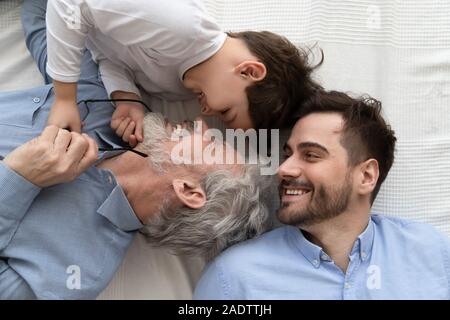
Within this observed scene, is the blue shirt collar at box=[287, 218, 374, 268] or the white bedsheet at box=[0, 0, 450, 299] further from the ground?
the white bedsheet at box=[0, 0, 450, 299]

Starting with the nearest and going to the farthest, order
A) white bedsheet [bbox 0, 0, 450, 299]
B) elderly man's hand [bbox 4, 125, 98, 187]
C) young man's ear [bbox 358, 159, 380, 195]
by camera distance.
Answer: elderly man's hand [bbox 4, 125, 98, 187] < young man's ear [bbox 358, 159, 380, 195] < white bedsheet [bbox 0, 0, 450, 299]

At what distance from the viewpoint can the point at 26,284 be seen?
1.27 m

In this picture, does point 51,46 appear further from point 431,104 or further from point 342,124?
point 431,104

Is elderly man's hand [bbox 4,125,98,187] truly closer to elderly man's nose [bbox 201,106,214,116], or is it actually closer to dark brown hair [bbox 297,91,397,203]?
elderly man's nose [bbox 201,106,214,116]

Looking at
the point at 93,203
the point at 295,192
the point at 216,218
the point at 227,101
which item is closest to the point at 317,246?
the point at 295,192

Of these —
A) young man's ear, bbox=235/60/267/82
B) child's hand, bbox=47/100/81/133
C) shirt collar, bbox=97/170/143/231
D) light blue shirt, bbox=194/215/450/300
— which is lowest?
light blue shirt, bbox=194/215/450/300

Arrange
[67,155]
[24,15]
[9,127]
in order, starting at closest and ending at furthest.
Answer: [67,155] → [9,127] → [24,15]

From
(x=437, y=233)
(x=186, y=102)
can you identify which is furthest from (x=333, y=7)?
(x=437, y=233)

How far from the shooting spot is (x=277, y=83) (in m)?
1.37

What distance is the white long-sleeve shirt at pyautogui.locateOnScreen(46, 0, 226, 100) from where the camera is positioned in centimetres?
124

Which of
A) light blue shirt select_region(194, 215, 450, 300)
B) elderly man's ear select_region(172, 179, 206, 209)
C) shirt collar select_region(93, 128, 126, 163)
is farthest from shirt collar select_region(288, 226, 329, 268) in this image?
shirt collar select_region(93, 128, 126, 163)

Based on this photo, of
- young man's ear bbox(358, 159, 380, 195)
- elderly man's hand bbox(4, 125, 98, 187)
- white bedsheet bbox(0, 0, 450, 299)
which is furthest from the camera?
white bedsheet bbox(0, 0, 450, 299)

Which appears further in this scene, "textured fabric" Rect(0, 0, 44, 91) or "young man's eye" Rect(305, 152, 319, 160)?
"textured fabric" Rect(0, 0, 44, 91)
